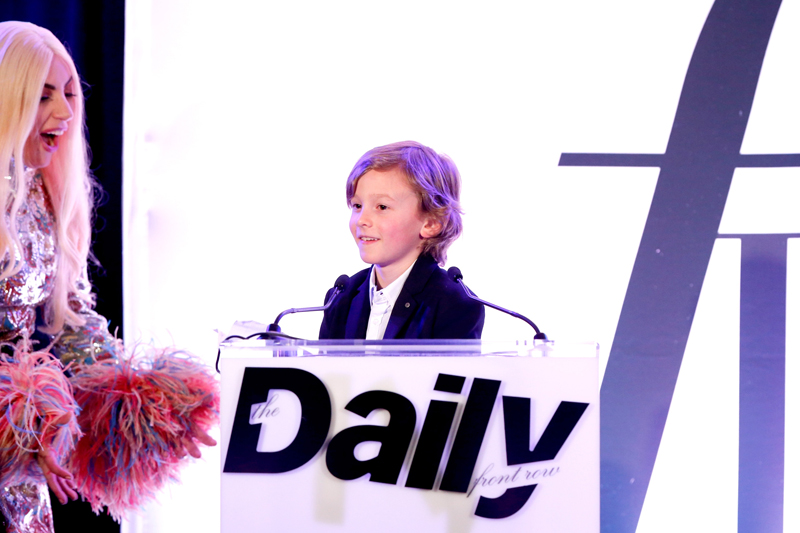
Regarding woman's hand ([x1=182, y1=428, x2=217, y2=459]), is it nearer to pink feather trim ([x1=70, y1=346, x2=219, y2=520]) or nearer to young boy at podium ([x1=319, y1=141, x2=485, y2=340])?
pink feather trim ([x1=70, y1=346, x2=219, y2=520])

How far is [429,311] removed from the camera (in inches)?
56.9

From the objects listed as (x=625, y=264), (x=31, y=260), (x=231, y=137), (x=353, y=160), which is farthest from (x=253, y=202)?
(x=625, y=264)

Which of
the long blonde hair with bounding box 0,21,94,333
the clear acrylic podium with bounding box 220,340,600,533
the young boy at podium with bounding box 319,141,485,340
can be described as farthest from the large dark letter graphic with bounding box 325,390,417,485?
the long blonde hair with bounding box 0,21,94,333

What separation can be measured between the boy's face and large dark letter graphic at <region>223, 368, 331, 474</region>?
1.98ft

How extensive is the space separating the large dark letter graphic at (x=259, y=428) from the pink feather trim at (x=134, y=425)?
59cm

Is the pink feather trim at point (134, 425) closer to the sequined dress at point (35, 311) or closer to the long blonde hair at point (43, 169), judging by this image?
the sequined dress at point (35, 311)

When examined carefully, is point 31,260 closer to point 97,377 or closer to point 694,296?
point 97,377

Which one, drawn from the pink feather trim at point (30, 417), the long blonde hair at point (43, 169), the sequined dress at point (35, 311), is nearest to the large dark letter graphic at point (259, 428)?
the pink feather trim at point (30, 417)

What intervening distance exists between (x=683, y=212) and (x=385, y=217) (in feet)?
4.63

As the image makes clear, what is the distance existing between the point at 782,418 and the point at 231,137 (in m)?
2.28

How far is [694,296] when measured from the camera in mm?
2383

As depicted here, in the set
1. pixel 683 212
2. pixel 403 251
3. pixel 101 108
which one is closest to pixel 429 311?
pixel 403 251

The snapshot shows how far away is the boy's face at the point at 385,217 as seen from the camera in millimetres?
1492

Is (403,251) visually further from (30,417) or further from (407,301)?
(30,417)
